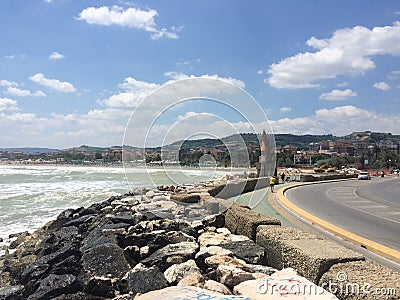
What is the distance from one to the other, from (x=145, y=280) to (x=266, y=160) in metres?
Result: 21.2

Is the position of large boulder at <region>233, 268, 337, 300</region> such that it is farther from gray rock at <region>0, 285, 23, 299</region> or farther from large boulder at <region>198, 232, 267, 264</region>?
gray rock at <region>0, 285, 23, 299</region>

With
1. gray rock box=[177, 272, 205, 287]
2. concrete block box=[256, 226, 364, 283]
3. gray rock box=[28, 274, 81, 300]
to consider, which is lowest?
gray rock box=[28, 274, 81, 300]

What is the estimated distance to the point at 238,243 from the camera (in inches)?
263

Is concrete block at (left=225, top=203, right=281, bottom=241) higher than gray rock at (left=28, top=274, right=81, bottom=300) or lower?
higher

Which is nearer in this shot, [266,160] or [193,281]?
[193,281]

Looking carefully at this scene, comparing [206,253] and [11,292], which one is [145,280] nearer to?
[206,253]

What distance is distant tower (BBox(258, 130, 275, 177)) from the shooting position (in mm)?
20447

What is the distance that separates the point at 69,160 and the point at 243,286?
13692 cm

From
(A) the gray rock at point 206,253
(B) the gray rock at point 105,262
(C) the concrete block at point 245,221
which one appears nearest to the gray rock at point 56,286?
(B) the gray rock at point 105,262

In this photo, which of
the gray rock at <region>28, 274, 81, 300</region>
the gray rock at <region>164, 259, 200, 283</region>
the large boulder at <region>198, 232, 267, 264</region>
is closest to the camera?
the gray rock at <region>164, 259, 200, 283</region>

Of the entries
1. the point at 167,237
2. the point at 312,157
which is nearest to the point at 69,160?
the point at 312,157

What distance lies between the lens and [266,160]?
25.8 metres

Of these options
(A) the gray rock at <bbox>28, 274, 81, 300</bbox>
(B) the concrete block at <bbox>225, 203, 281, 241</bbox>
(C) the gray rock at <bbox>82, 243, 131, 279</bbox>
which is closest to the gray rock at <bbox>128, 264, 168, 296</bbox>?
(C) the gray rock at <bbox>82, 243, 131, 279</bbox>

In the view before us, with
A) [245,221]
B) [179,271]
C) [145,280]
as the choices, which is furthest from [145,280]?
[245,221]
